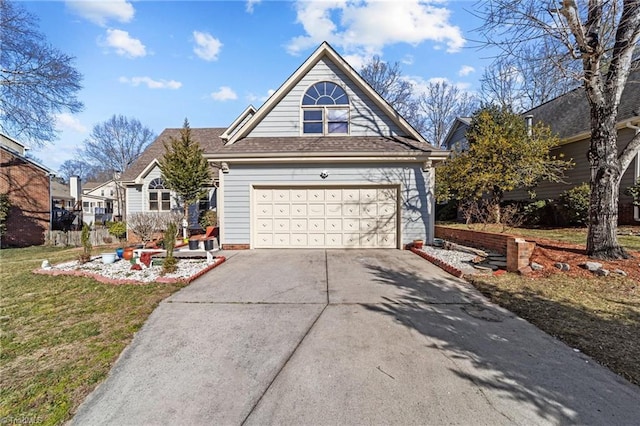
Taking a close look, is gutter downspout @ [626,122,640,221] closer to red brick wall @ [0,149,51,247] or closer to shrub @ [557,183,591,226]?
shrub @ [557,183,591,226]

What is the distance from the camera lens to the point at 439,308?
4.53 metres

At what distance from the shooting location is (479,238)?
9242 millimetres

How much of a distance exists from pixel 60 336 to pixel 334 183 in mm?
7534

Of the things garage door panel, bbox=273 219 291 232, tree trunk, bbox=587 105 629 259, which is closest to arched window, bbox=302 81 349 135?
garage door panel, bbox=273 219 291 232

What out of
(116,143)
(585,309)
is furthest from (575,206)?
(116,143)

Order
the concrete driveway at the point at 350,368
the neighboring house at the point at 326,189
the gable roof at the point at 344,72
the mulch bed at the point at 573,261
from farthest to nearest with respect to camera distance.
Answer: the gable roof at the point at 344,72 → the neighboring house at the point at 326,189 → the mulch bed at the point at 573,261 → the concrete driveway at the point at 350,368

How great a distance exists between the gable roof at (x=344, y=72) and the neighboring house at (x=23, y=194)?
13.4 m

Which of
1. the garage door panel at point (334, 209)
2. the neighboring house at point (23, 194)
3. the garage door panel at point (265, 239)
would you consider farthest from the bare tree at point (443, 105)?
the neighboring house at point (23, 194)

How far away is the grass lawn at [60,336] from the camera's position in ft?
8.49

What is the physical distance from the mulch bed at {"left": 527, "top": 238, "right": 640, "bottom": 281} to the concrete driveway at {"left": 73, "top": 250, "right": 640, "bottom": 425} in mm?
2238

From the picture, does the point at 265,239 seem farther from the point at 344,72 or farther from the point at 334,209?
the point at 344,72

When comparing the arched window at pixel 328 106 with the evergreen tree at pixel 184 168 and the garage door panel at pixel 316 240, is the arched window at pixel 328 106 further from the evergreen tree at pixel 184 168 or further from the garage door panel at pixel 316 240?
the evergreen tree at pixel 184 168

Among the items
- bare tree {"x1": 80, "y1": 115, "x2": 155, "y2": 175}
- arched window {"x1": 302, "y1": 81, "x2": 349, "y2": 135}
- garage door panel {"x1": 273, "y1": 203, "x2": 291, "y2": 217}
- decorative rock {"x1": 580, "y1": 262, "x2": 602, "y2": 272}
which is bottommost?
decorative rock {"x1": 580, "y1": 262, "x2": 602, "y2": 272}

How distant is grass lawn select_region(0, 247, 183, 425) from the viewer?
2.59 m
